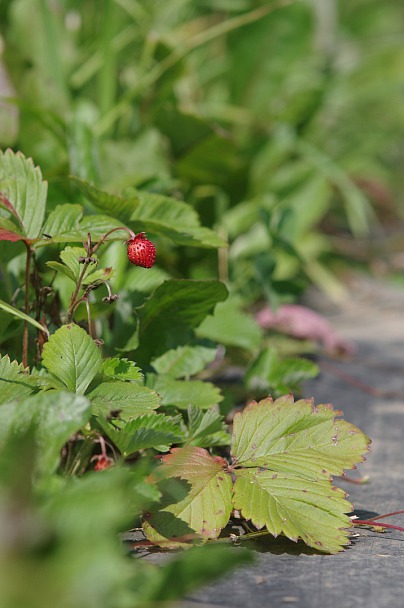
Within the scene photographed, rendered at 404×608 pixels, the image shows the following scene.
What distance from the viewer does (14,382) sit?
95cm

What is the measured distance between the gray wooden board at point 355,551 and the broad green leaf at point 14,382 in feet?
1.05

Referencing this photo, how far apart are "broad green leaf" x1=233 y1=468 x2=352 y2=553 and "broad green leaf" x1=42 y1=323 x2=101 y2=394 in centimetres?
23

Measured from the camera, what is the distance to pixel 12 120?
1.91 meters

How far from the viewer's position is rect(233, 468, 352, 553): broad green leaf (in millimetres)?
906

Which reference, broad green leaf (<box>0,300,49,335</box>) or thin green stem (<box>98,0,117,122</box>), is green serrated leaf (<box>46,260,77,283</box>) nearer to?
broad green leaf (<box>0,300,49,335</box>)

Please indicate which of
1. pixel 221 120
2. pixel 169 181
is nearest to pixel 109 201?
pixel 169 181

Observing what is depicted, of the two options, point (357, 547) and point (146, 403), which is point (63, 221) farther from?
point (357, 547)

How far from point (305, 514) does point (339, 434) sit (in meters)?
0.13

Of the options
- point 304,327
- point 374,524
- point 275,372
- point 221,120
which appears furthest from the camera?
point 221,120

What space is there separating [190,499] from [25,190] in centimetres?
48

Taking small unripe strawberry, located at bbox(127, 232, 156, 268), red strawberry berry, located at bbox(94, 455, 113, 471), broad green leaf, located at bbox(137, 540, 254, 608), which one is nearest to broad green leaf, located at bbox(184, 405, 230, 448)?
red strawberry berry, located at bbox(94, 455, 113, 471)

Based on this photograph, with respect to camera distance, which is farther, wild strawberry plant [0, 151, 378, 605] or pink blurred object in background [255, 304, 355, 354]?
pink blurred object in background [255, 304, 355, 354]

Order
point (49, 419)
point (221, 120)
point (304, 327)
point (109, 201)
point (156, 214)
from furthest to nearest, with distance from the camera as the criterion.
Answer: point (221, 120) → point (304, 327) → point (156, 214) → point (109, 201) → point (49, 419)

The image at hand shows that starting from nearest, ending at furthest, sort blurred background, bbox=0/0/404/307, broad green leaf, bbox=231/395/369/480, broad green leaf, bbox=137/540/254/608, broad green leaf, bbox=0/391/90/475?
broad green leaf, bbox=137/540/254/608 → broad green leaf, bbox=0/391/90/475 → broad green leaf, bbox=231/395/369/480 → blurred background, bbox=0/0/404/307
